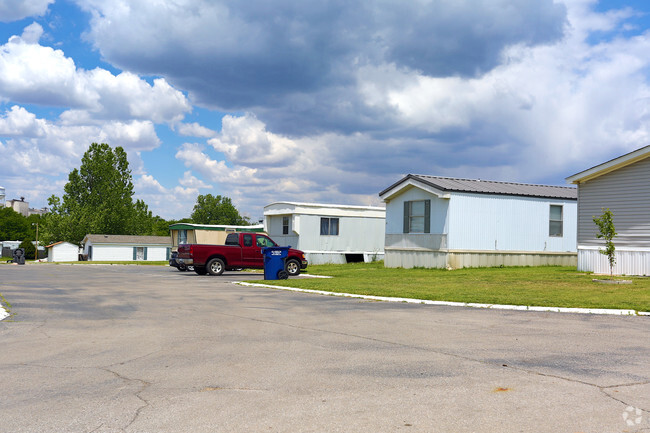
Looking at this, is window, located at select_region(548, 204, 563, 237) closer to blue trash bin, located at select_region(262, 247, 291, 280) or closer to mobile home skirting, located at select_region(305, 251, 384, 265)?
mobile home skirting, located at select_region(305, 251, 384, 265)

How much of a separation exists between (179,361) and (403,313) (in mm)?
5963

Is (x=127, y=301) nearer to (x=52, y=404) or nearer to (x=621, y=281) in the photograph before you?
(x=52, y=404)

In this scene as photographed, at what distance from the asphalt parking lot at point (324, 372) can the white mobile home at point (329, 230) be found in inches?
937

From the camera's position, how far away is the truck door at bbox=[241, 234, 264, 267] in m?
28.5

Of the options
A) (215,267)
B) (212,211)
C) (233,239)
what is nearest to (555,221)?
(233,239)

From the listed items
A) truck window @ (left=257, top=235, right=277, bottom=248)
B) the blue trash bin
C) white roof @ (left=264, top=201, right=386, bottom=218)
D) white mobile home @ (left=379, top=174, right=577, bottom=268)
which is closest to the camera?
the blue trash bin

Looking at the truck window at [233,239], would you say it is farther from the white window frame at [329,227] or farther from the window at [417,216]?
the white window frame at [329,227]

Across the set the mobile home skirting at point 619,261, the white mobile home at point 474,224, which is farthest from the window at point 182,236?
the mobile home skirting at point 619,261

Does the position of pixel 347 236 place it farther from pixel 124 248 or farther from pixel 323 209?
pixel 124 248

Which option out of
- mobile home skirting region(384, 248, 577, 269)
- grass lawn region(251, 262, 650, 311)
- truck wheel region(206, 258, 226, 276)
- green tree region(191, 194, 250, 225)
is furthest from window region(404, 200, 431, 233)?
green tree region(191, 194, 250, 225)

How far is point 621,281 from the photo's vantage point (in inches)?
727

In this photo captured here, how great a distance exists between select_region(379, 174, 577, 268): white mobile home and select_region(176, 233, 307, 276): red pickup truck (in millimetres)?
5684

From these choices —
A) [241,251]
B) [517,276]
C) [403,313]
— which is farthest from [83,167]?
[403,313]

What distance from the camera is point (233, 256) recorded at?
28234 mm
